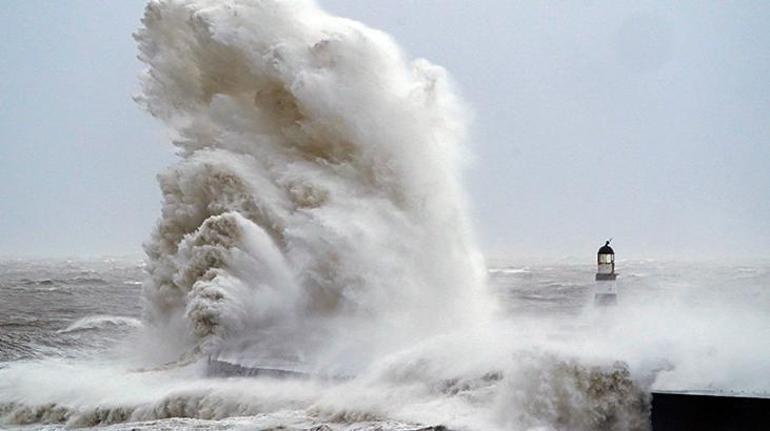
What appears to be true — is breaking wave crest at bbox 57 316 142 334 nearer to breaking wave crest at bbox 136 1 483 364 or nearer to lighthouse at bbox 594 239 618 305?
breaking wave crest at bbox 136 1 483 364

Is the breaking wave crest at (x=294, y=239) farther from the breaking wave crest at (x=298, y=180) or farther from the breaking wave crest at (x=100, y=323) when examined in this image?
the breaking wave crest at (x=100, y=323)

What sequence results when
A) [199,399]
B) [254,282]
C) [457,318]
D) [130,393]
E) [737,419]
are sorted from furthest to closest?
[457,318] → [254,282] → [130,393] → [199,399] → [737,419]

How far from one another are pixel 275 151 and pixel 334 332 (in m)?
4.30

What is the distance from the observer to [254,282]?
15.1m

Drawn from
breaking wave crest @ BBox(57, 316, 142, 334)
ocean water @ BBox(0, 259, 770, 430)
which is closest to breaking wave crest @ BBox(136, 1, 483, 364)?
ocean water @ BBox(0, 259, 770, 430)

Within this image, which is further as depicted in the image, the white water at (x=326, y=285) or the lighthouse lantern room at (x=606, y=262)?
the lighthouse lantern room at (x=606, y=262)

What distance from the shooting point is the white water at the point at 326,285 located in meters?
10.1

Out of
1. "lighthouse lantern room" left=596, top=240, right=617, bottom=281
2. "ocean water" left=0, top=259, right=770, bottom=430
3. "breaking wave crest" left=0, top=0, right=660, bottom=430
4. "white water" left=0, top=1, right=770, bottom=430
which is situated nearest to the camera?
"ocean water" left=0, top=259, right=770, bottom=430

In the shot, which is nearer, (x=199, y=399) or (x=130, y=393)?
(x=199, y=399)

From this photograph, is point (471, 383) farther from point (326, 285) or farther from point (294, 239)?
point (294, 239)

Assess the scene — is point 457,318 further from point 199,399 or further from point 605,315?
point 199,399

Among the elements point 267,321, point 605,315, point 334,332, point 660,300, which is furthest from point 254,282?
point 660,300

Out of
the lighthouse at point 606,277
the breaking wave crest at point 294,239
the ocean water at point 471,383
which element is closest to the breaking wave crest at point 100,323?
the breaking wave crest at point 294,239

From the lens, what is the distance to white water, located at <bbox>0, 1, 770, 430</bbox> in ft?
33.2
